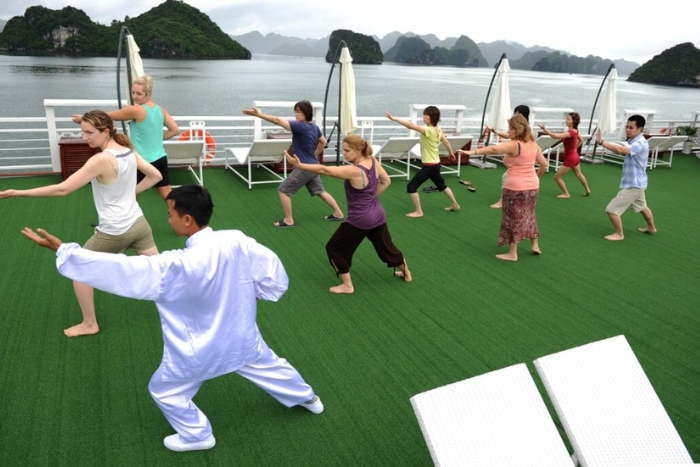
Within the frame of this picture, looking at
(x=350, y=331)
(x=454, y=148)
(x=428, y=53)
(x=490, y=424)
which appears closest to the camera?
(x=490, y=424)

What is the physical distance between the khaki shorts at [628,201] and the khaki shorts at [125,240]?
16.4 feet

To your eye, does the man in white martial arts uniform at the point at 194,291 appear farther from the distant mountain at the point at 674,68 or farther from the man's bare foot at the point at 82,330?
the distant mountain at the point at 674,68

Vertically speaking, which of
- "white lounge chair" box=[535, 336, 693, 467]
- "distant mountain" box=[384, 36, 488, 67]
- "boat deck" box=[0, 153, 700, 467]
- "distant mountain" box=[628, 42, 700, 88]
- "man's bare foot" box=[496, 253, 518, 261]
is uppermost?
"distant mountain" box=[384, 36, 488, 67]

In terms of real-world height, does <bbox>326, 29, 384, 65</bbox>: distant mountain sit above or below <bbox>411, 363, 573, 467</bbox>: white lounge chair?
above

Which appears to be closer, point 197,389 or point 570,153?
point 197,389

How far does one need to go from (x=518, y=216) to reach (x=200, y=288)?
12.9 ft

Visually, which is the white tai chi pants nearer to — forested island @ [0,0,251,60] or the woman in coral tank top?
the woman in coral tank top

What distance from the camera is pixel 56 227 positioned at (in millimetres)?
5859

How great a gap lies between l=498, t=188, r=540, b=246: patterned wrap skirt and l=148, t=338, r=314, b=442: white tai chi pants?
3264 millimetres

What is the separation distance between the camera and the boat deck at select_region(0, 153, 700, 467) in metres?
2.76

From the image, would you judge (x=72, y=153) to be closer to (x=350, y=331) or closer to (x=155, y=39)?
(x=350, y=331)

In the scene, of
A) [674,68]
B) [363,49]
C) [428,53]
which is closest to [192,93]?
[674,68]

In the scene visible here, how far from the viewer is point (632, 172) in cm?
598

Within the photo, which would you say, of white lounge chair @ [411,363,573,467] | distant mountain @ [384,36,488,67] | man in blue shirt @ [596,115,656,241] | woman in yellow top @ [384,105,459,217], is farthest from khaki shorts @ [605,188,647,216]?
distant mountain @ [384,36,488,67]
